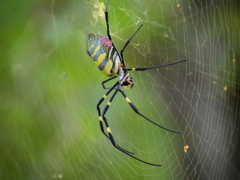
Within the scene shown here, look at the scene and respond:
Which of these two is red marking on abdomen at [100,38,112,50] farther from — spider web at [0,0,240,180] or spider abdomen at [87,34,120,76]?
spider web at [0,0,240,180]

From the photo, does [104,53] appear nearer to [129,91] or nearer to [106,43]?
[106,43]

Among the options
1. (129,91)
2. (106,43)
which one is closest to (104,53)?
(106,43)

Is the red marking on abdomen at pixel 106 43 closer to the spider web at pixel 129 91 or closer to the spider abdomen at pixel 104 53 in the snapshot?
the spider abdomen at pixel 104 53

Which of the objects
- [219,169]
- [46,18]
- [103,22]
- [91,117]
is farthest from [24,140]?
[219,169]

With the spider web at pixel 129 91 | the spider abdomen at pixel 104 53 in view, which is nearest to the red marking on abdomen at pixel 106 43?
the spider abdomen at pixel 104 53

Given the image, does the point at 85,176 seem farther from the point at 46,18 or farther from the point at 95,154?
the point at 46,18

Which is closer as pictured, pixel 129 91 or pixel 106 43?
pixel 106 43

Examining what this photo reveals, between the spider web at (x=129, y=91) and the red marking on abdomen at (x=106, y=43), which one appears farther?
the spider web at (x=129, y=91)

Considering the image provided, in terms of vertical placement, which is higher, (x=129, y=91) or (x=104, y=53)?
(x=129, y=91)
